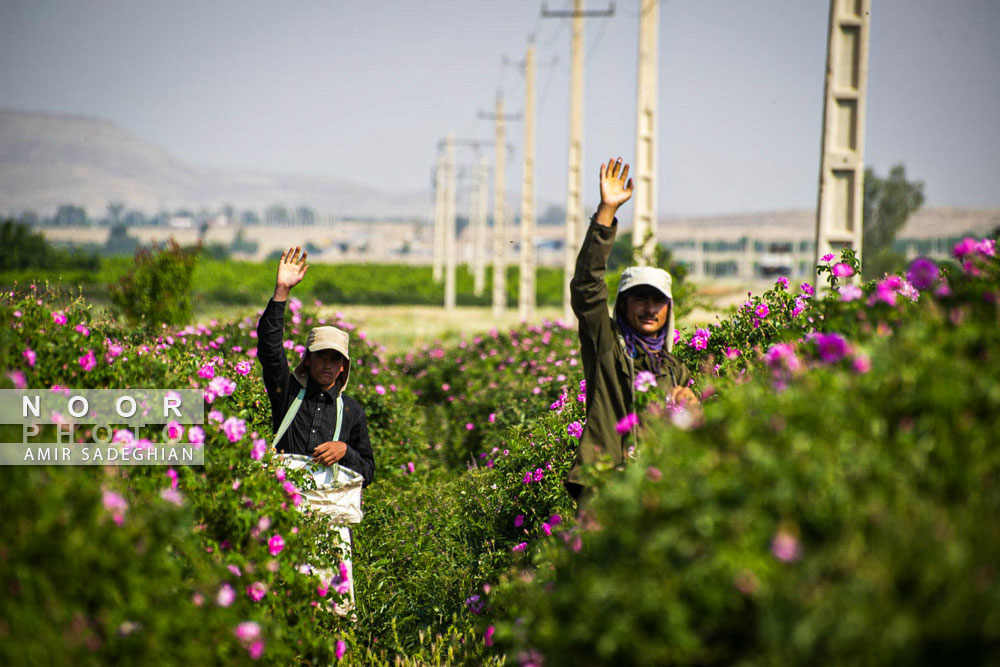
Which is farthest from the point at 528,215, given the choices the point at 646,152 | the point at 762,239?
the point at 762,239

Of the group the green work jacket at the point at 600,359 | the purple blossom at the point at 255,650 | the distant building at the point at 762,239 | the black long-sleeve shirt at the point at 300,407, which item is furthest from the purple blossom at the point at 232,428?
the distant building at the point at 762,239

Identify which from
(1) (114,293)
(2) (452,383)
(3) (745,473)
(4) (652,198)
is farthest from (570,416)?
(1) (114,293)

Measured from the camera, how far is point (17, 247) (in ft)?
147

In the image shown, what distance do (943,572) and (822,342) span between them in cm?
96

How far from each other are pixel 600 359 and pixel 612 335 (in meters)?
0.12

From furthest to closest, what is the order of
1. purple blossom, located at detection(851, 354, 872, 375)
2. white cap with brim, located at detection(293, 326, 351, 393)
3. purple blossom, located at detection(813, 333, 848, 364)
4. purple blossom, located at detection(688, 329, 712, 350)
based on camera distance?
purple blossom, located at detection(688, 329, 712, 350), white cap with brim, located at detection(293, 326, 351, 393), purple blossom, located at detection(813, 333, 848, 364), purple blossom, located at detection(851, 354, 872, 375)

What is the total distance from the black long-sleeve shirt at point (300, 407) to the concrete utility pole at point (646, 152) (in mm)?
8143

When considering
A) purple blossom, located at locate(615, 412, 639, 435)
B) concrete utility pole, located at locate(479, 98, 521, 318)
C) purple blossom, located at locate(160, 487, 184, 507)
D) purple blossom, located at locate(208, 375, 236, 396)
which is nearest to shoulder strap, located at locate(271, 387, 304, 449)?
purple blossom, located at locate(208, 375, 236, 396)

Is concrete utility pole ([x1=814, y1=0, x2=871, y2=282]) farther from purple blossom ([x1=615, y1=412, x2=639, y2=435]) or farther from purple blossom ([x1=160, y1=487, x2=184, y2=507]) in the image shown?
purple blossom ([x1=160, y1=487, x2=184, y2=507])

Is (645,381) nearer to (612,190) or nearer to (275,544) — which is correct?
(612,190)

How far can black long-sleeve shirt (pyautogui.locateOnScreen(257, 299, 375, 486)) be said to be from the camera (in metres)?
4.55

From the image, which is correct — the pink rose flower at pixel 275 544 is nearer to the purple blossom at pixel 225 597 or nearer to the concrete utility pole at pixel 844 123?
the purple blossom at pixel 225 597

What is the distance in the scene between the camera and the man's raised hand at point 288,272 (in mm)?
4559

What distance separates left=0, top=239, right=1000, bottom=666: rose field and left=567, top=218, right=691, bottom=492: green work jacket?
31 centimetres
